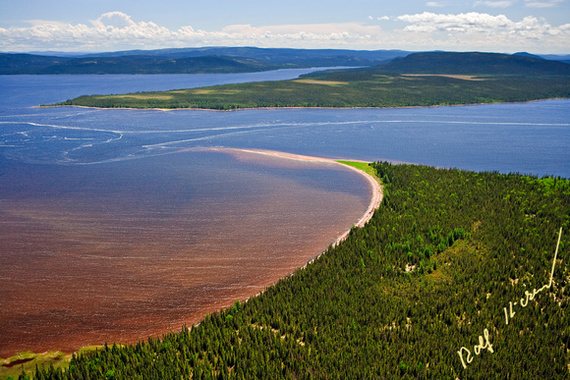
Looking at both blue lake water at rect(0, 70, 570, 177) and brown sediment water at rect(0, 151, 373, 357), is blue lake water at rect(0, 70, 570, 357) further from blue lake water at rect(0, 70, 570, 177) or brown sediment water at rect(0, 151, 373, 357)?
blue lake water at rect(0, 70, 570, 177)

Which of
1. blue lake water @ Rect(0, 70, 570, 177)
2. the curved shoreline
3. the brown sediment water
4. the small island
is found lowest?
the brown sediment water

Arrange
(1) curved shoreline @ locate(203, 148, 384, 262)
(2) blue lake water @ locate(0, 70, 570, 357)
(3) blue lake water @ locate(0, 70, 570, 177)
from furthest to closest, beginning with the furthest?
1. (3) blue lake water @ locate(0, 70, 570, 177)
2. (1) curved shoreline @ locate(203, 148, 384, 262)
3. (2) blue lake water @ locate(0, 70, 570, 357)

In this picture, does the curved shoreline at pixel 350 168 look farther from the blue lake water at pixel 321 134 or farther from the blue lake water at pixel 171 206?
the blue lake water at pixel 321 134

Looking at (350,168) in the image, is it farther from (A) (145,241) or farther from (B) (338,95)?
(B) (338,95)

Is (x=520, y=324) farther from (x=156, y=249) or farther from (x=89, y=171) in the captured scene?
(x=89, y=171)

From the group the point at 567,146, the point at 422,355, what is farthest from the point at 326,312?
the point at 567,146

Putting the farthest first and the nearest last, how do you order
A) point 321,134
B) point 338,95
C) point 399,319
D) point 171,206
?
point 338,95 → point 321,134 → point 171,206 → point 399,319

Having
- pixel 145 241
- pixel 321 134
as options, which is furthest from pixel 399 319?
pixel 321 134

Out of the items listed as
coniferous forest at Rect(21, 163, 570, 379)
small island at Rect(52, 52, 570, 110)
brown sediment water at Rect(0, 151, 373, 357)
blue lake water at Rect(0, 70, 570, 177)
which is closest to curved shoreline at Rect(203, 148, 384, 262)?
A: brown sediment water at Rect(0, 151, 373, 357)
